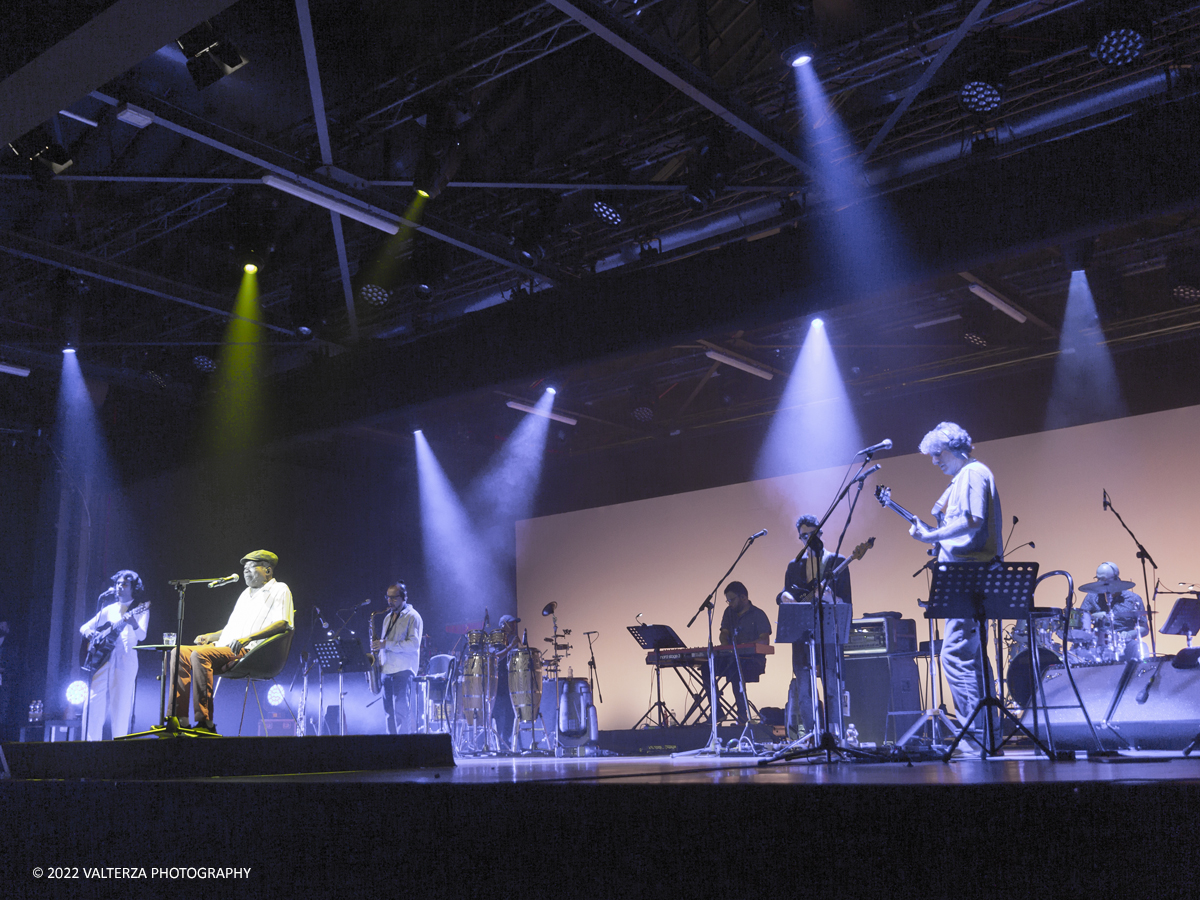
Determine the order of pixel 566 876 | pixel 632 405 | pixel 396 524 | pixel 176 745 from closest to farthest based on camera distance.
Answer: pixel 566 876 → pixel 176 745 → pixel 632 405 → pixel 396 524

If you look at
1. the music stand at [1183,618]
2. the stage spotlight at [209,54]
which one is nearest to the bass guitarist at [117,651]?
the stage spotlight at [209,54]

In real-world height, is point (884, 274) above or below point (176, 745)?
above

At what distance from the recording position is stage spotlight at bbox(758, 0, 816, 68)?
19.0ft

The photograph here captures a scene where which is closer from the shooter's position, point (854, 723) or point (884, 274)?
point (884, 274)

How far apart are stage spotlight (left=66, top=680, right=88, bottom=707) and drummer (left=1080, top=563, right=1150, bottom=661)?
32.5 feet

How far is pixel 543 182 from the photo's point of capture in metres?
7.41

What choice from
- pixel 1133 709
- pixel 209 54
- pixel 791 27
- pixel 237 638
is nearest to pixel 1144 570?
pixel 1133 709

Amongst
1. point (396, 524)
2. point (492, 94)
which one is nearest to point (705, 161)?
point (492, 94)

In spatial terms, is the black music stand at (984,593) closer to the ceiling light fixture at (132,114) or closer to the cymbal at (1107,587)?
the cymbal at (1107,587)

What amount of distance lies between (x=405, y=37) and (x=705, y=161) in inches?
89.9

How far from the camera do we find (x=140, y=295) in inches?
401

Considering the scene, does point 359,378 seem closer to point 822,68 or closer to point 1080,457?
point 822,68

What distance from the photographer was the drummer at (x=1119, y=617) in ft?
26.6

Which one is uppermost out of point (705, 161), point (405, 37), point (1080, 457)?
point (405, 37)
